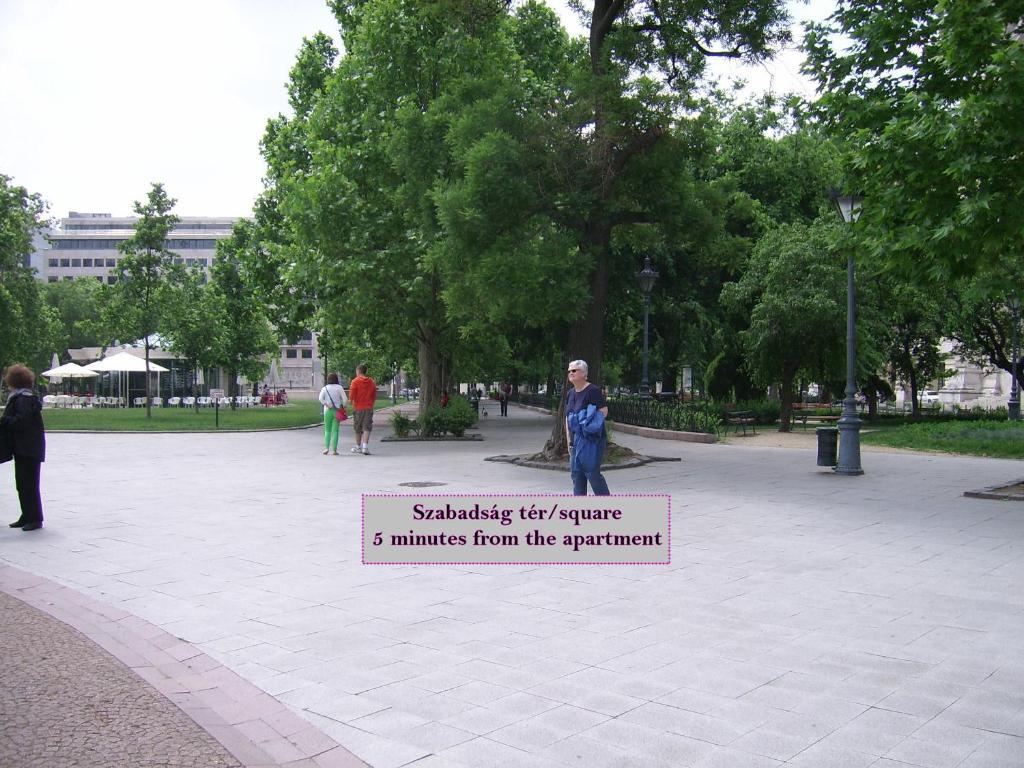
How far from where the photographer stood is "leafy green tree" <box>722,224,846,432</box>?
2817 cm

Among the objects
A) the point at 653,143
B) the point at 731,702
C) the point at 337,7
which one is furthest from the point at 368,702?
the point at 337,7

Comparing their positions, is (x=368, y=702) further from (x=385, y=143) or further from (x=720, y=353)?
(x=720, y=353)

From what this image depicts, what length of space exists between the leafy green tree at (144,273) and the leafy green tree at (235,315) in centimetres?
259

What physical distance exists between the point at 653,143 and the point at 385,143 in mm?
8328

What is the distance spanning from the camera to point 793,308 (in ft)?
92.5

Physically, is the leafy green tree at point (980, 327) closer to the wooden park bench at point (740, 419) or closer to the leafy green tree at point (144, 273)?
the wooden park bench at point (740, 419)

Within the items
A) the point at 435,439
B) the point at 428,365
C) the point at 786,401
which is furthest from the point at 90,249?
the point at 786,401

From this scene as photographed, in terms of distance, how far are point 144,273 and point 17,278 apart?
1225cm

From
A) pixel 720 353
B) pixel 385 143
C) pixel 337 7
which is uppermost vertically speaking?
pixel 337 7

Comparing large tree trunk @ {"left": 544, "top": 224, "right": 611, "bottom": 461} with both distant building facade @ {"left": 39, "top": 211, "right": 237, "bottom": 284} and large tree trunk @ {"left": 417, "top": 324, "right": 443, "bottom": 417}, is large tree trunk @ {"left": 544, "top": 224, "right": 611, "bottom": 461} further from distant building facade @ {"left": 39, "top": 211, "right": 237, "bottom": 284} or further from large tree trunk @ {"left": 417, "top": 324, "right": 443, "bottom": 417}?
distant building facade @ {"left": 39, "top": 211, "right": 237, "bottom": 284}

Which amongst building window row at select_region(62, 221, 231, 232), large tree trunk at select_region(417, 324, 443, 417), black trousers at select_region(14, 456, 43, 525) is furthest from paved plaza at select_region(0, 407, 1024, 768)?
building window row at select_region(62, 221, 231, 232)

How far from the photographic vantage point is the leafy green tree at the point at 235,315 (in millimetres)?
36688

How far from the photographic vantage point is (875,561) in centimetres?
825
